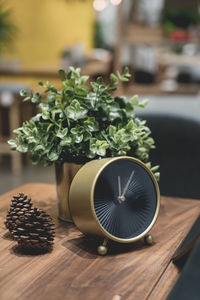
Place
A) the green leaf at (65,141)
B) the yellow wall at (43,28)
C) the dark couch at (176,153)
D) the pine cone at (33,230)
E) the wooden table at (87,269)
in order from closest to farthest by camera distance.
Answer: the wooden table at (87,269) → the pine cone at (33,230) → the green leaf at (65,141) → the dark couch at (176,153) → the yellow wall at (43,28)

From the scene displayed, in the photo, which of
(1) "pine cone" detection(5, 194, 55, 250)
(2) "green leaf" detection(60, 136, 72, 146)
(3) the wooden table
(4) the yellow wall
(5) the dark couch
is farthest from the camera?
(4) the yellow wall

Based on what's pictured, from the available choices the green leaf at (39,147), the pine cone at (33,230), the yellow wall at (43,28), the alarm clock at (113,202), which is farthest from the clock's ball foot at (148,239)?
the yellow wall at (43,28)

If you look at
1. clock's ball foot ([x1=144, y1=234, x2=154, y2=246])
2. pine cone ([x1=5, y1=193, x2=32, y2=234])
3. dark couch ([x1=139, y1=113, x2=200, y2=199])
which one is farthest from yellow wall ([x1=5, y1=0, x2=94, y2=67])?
clock's ball foot ([x1=144, y1=234, x2=154, y2=246])

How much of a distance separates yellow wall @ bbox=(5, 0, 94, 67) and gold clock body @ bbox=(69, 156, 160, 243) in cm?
533

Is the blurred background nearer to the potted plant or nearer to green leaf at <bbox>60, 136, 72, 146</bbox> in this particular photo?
the potted plant

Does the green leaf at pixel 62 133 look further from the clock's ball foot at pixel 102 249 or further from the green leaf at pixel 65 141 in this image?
the clock's ball foot at pixel 102 249

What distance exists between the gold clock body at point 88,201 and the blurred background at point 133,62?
752 mm

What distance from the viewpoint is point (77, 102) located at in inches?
38.1

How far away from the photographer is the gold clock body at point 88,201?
846mm

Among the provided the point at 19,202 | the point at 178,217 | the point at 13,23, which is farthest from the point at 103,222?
the point at 13,23

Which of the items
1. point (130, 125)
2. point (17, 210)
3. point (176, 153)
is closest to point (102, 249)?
point (17, 210)

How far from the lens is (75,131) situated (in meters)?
0.96

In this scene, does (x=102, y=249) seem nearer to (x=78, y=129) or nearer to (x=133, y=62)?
(x=78, y=129)

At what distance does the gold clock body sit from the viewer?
0.85 metres
